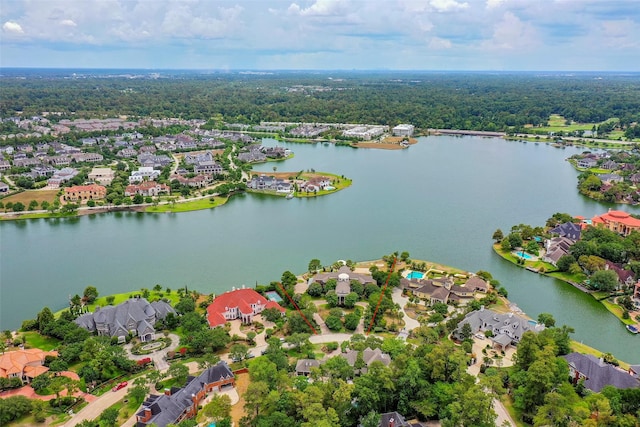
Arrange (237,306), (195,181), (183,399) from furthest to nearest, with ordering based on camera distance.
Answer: (195,181) → (237,306) → (183,399)

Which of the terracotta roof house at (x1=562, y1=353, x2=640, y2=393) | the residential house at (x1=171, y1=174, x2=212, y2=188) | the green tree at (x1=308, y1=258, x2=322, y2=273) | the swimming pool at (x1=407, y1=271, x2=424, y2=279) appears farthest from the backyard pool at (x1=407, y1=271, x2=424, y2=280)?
the residential house at (x1=171, y1=174, x2=212, y2=188)

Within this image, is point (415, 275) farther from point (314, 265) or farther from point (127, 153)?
point (127, 153)

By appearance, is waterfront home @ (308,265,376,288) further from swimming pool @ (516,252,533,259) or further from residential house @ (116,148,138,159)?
residential house @ (116,148,138,159)

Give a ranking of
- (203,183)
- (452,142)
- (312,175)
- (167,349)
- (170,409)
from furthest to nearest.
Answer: (452,142) → (312,175) → (203,183) → (167,349) → (170,409)

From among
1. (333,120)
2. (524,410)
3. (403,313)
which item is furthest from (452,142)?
(524,410)

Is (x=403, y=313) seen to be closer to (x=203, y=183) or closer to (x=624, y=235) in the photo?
(x=624, y=235)

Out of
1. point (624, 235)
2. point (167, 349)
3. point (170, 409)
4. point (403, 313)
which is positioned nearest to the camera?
point (170, 409)

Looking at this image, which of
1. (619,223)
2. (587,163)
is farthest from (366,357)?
(587,163)
